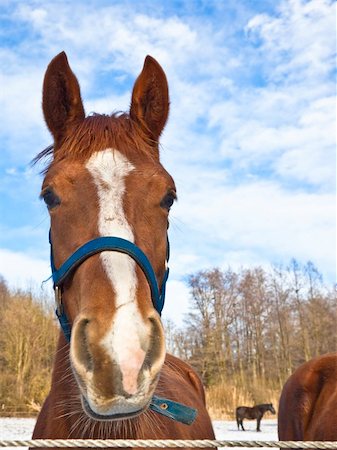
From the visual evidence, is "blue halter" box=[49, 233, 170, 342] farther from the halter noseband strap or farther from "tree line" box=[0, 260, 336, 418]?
"tree line" box=[0, 260, 336, 418]

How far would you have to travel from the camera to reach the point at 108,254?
200cm

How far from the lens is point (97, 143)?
2.49 meters

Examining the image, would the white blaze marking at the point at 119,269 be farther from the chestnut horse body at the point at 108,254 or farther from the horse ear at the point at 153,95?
the horse ear at the point at 153,95

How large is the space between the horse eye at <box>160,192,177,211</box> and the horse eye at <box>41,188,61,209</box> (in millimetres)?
541

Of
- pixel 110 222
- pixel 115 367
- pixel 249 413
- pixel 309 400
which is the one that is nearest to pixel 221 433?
pixel 249 413

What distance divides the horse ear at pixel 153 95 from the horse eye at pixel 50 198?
0.86m

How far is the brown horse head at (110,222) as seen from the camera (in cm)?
174

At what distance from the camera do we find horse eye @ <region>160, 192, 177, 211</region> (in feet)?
8.10

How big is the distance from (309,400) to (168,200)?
11.6 ft

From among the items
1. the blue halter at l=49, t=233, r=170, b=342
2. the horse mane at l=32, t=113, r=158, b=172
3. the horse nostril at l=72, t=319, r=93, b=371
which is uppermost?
the horse mane at l=32, t=113, r=158, b=172

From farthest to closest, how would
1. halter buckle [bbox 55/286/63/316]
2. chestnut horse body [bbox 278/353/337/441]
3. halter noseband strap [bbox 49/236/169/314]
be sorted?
chestnut horse body [bbox 278/353/337/441]
halter buckle [bbox 55/286/63/316]
halter noseband strap [bbox 49/236/169/314]

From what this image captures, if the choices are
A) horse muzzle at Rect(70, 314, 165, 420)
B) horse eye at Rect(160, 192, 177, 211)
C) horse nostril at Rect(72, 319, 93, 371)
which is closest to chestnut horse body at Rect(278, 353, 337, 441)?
horse eye at Rect(160, 192, 177, 211)

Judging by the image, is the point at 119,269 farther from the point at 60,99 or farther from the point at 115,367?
the point at 60,99

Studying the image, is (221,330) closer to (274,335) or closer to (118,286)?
(274,335)
